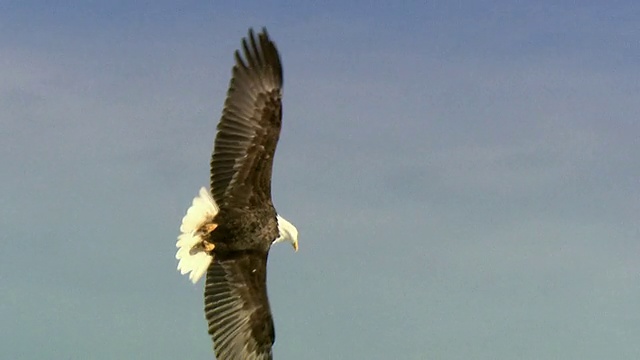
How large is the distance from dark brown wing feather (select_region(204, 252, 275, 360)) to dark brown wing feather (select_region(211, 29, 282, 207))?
0.89 metres

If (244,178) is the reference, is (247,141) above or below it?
above

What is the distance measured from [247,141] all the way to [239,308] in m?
2.16

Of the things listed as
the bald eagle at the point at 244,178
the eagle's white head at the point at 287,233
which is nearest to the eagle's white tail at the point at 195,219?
the bald eagle at the point at 244,178

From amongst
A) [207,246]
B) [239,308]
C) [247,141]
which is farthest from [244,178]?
[239,308]

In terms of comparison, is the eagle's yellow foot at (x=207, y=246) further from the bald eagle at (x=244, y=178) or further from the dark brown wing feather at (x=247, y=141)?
the dark brown wing feather at (x=247, y=141)

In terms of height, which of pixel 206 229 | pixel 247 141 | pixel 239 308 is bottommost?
pixel 239 308

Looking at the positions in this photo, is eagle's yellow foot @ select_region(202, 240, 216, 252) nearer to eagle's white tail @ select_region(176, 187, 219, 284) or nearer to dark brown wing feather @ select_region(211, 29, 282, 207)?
eagle's white tail @ select_region(176, 187, 219, 284)

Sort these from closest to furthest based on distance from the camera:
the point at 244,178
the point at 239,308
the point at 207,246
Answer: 1. the point at 244,178
2. the point at 207,246
3. the point at 239,308

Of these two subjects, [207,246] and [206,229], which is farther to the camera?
[207,246]

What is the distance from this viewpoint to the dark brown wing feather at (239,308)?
49.1 feet

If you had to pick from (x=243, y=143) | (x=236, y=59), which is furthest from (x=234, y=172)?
(x=236, y=59)

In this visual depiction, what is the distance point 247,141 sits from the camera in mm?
14469

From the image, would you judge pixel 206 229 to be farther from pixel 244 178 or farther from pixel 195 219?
pixel 244 178

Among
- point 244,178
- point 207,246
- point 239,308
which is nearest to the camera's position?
point 244,178
